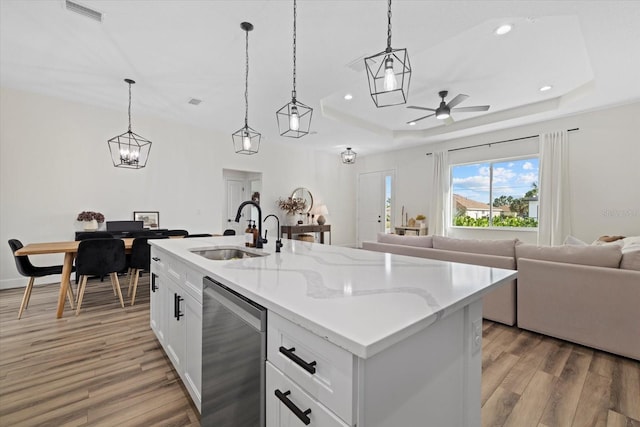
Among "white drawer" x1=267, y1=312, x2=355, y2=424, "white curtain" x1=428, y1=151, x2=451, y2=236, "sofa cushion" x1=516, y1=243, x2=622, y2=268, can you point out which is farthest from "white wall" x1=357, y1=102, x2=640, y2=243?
"white drawer" x1=267, y1=312, x2=355, y2=424

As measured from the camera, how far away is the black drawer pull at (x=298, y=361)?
30.1 inches

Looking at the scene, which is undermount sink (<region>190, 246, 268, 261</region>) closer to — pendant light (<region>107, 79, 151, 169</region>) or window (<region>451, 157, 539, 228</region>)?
pendant light (<region>107, 79, 151, 169</region>)

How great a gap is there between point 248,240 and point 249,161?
457cm

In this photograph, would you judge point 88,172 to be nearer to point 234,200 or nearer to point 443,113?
point 234,200

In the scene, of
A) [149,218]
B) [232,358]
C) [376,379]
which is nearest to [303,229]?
[149,218]

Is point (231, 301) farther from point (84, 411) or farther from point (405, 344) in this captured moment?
point (84, 411)

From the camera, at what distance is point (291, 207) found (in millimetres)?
6902

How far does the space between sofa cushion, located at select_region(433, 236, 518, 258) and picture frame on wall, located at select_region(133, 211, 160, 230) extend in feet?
15.4

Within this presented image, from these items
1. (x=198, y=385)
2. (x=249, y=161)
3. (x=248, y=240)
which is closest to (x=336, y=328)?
(x=198, y=385)

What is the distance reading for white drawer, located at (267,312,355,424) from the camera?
26.8 inches

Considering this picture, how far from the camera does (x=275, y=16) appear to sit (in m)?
2.47

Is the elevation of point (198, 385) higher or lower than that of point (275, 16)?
lower

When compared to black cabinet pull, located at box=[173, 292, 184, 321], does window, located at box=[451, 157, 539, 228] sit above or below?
above

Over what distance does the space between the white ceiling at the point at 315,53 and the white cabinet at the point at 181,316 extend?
2.12 meters
